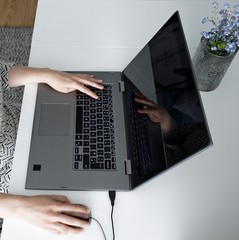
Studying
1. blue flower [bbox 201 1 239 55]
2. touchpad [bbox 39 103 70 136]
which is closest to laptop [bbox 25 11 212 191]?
touchpad [bbox 39 103 70 136]

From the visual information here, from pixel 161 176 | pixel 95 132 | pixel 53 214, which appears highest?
pixel 95 132

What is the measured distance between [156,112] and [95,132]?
20cm

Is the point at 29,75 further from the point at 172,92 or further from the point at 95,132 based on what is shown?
the point at 172,92

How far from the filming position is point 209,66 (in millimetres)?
853

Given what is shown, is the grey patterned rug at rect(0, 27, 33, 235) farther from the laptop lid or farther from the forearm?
the laptop lid

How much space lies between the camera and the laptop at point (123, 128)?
27.5 inches

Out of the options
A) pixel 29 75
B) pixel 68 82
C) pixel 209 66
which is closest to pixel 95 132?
pixel 68 82

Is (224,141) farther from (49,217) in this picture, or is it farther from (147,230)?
(49,217)

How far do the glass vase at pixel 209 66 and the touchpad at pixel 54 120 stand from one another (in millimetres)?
440

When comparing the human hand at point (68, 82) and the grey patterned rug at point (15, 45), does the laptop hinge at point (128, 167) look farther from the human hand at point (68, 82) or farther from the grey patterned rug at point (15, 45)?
the grey patterned rug at point (15, 45)

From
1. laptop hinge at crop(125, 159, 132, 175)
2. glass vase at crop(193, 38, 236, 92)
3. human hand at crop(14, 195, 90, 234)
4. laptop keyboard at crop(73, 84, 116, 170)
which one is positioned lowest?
human hand at crop(14, 195, 90, 234)

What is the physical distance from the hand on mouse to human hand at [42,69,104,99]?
1.17 ft

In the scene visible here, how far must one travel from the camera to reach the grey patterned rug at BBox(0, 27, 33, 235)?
5.78 feet

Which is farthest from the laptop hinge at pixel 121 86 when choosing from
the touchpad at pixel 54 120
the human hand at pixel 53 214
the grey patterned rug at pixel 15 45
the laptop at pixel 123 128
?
the grey patterned rug at pixel 15 45
